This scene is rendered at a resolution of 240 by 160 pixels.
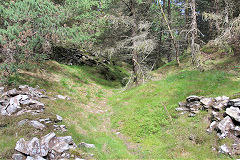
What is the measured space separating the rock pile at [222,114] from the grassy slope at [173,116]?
0.88 feet

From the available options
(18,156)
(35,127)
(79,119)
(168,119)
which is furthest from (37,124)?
(168,119)

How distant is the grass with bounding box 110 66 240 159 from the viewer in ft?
19.0

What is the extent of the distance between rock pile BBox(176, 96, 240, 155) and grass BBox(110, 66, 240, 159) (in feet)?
0.99

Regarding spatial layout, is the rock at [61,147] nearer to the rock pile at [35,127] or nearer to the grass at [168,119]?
the rock pile at [35,127]

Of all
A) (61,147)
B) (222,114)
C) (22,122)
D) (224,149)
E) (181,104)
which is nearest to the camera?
(61,147)

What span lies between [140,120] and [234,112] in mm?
3974

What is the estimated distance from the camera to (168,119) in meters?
7.98

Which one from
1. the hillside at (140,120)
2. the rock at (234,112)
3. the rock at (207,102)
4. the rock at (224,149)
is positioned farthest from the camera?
the rock at (207,102)

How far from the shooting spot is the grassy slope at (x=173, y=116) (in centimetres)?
582

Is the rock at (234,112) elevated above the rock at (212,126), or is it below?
above

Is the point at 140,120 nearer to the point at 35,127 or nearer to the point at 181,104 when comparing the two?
the point at 181,104

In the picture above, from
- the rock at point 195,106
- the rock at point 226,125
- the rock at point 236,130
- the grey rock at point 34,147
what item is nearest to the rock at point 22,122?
the grey rock at point 34,147

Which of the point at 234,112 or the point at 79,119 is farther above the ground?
the point at 234,112

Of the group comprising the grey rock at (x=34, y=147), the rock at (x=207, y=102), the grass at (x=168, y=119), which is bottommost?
the grass at (x=168, y=119)
